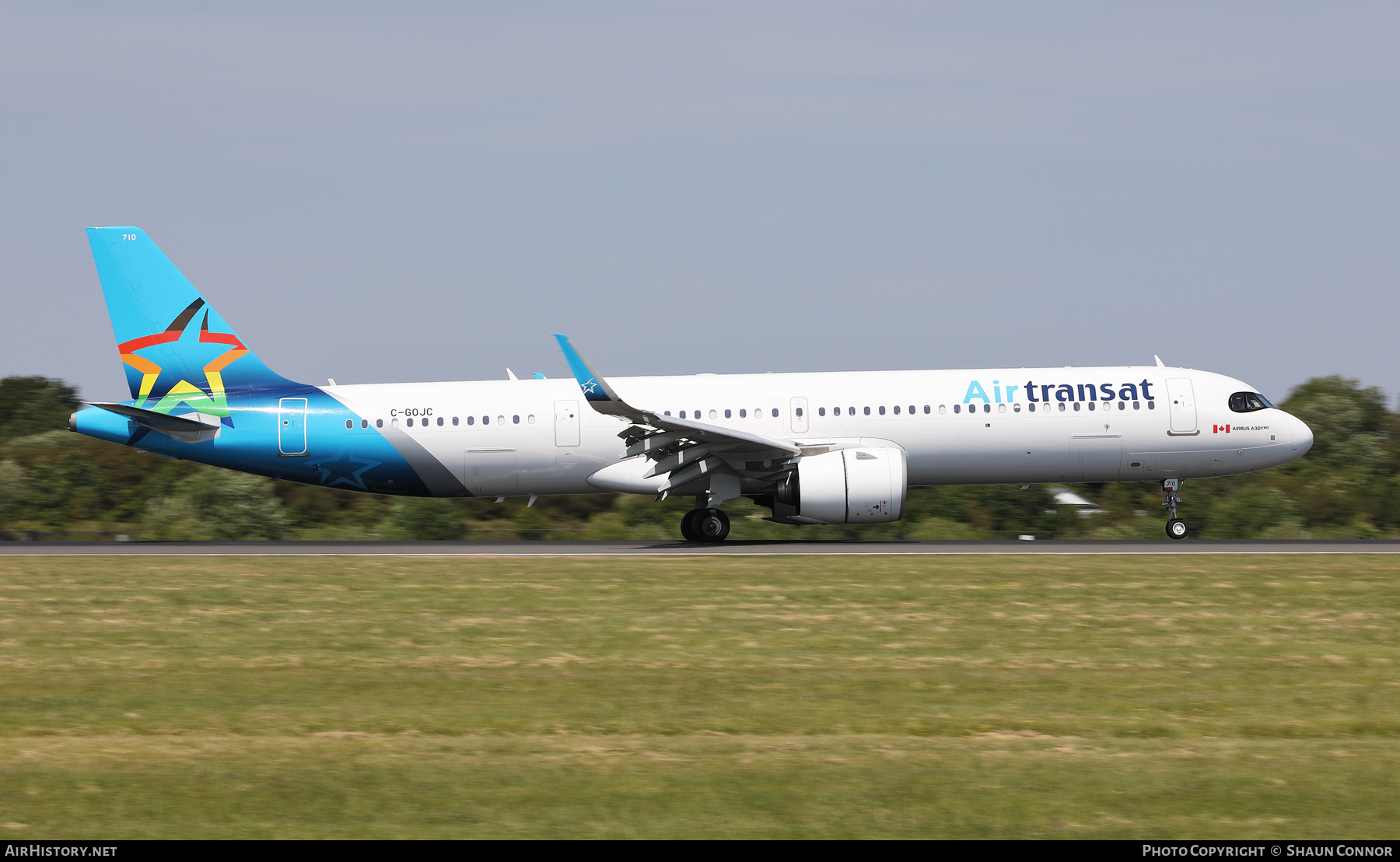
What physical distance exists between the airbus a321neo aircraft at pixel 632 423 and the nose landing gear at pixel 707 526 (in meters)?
0.04

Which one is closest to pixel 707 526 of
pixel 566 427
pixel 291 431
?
pixel 566 427

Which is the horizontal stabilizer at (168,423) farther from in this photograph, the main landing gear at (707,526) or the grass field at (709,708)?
the main landing gear at (707,526)

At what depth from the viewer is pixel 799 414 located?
27672 mm

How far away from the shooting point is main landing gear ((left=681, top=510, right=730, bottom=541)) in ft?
91.1

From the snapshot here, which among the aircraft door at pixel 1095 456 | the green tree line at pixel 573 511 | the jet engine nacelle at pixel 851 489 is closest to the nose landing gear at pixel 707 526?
the jet engine nacelle at pixel 851 489

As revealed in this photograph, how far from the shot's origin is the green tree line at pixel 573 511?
3506 centimetres

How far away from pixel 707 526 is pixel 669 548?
1292mm

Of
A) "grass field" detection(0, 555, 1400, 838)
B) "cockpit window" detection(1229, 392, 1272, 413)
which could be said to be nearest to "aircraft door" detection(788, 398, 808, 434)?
"grass field" detection(0, 555, 1400, 838)

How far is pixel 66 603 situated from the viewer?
17781 millimetres

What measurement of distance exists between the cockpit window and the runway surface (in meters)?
2.97

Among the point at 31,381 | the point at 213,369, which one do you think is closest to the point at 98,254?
Result: the point at 213,369

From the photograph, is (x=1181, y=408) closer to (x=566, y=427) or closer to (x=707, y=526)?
(x=707, y=526)

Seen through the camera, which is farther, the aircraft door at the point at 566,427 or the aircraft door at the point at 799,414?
the aircraft door at the point at 566,427

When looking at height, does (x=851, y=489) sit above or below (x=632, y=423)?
below
